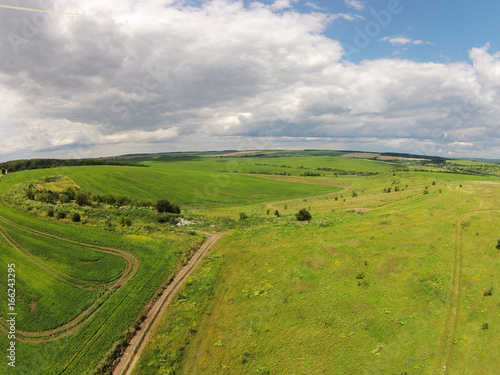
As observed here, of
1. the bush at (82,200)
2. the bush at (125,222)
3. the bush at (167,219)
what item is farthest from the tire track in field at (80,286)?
the bush at (82,200)

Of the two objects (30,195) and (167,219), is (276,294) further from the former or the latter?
(30,195)

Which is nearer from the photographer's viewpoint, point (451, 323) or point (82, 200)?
point (451, 323)

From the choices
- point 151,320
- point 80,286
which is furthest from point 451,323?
point 80,286

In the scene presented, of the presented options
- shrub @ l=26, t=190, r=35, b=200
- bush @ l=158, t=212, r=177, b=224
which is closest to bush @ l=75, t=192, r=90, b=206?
shrub @ l=26, t=190, r=35, b=200

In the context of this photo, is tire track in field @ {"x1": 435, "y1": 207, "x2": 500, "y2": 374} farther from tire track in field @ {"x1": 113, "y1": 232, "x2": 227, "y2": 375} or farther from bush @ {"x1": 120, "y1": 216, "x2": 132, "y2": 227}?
bush @ {"x1": 120, "y1": 216, "x2": 132, "y2": 227}

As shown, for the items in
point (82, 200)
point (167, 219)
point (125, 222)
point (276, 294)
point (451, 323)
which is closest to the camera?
point (451, 323)

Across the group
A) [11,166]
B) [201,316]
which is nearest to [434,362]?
[201,316]

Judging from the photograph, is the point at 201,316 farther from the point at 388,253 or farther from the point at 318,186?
the point at 318,186
